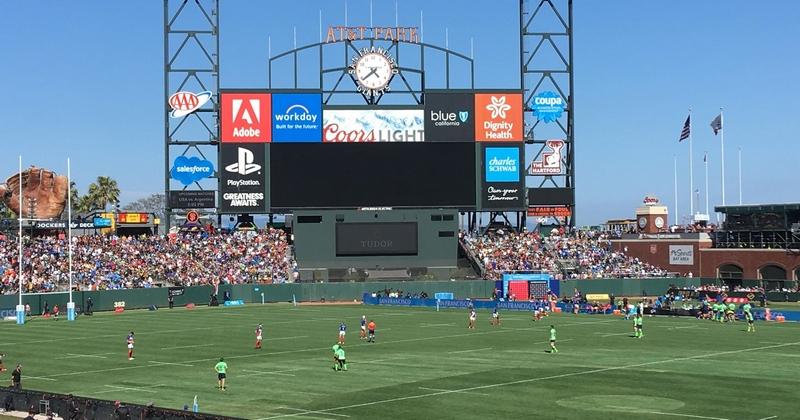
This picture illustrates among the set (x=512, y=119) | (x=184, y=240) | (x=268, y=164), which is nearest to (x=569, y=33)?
(x=512, y=119)

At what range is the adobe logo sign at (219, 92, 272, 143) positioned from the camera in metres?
104

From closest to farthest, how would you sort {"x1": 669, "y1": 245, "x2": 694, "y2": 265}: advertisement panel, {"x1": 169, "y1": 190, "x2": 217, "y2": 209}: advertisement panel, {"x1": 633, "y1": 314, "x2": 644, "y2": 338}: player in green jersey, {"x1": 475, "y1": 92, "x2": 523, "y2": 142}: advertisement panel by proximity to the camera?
1. {"x1": 633, "y1": 314, "x2": 644, "y2": 338}: player in green jersey
2. {"x1": 169, "y1": 190, "x2": 217, "y2": 209}: advertisement panel
3. {"x1": 475, "y1": 92, "x2": 523, "y2": 142}: advertisement panel
4. {"x1": 669, "y1": 245, "x2": 694, "y2": 265}: advertisement panel

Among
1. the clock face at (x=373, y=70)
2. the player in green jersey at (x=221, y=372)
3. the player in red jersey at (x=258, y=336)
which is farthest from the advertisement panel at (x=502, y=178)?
the player in green jersey at (x=221, y=372)

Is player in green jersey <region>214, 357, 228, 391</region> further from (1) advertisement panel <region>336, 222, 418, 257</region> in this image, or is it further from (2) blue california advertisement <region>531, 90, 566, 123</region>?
(2) blue california advertisement <region>531, 90, 566, 123</region>

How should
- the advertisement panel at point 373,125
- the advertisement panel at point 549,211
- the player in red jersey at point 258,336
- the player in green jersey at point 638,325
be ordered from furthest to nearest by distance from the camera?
the advertisement panel at point 549,211
the advertisement panel at point 373,125
the player in green jersey at point 638,325
the player in red jersey at point 258,336

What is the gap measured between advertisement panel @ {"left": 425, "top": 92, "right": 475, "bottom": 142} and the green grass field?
3349 centimetres

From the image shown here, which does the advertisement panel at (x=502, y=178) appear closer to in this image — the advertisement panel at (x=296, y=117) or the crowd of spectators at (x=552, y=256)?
the crowd of spectators at (x=552, y=256)

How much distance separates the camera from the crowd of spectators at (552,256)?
10844cm

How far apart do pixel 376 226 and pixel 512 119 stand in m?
17.9

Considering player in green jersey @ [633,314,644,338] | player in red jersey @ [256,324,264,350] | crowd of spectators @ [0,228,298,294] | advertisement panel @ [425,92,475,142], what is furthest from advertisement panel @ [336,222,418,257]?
player in red jersey @ [256,324,264,350]

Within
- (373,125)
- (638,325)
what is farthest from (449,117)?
Result: (638,325)

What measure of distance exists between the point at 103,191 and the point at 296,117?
54.5 m

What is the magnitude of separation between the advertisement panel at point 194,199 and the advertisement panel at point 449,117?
22.6m

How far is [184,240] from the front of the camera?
107125mm
